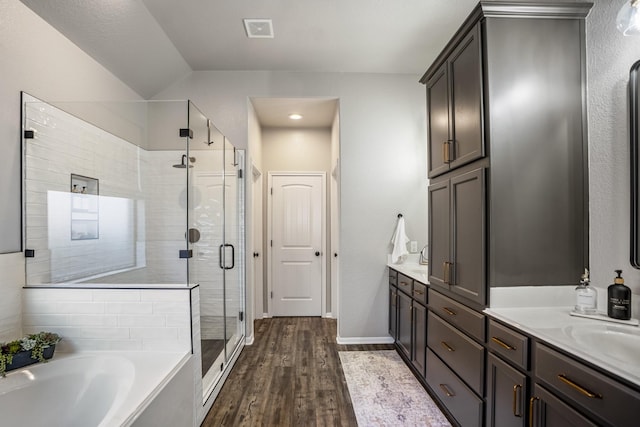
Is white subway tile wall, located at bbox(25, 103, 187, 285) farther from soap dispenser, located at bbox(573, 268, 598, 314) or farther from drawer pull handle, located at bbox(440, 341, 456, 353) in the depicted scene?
soap dispenser, located at bbox(573, 268, 598, 314)

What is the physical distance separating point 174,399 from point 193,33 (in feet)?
9.01

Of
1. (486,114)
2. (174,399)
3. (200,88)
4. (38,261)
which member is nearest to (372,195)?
(486,114)

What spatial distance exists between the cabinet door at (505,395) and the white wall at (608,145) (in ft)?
2.06

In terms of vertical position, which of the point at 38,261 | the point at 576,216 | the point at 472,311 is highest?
the point at 576,216

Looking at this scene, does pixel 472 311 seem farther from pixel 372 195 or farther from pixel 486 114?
pixel 372 195

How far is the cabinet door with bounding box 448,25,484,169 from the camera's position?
168 centimetres

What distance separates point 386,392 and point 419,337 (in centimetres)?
49

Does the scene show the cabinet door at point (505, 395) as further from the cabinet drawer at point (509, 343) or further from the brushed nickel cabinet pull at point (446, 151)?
the brushed nickel cabinet pull at point (446, 151)

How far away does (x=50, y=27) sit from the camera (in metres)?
2.03

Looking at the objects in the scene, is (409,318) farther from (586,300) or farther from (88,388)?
(88,388)

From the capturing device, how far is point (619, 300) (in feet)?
4.59

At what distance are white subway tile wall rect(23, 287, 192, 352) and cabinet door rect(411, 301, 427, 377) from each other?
5.50 ft

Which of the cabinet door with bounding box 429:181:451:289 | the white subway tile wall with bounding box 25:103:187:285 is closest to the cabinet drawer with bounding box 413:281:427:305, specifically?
the cabinet door with bounding box 429:181:451:289

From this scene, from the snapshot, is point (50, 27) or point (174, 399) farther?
point (50, 27)
